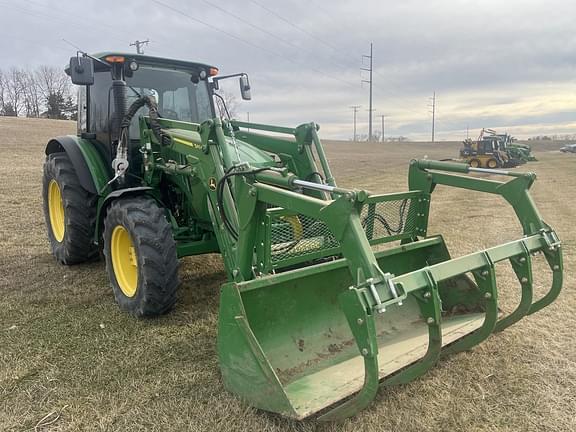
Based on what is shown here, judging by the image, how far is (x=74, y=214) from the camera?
540cm

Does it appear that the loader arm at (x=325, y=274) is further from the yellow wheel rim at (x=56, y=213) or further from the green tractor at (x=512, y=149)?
the green tractor at (x=512, y=149)

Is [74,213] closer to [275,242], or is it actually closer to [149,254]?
[149,254]

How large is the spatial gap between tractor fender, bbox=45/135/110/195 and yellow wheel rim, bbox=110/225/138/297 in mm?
Result: 761

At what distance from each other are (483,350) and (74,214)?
170 inches

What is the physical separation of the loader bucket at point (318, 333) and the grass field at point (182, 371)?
21cm

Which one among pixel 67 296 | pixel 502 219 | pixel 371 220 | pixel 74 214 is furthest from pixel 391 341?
pixel 502 219

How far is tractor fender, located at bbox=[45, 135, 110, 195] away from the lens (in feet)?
16.7

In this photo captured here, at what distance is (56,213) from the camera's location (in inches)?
251

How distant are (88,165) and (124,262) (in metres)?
1.29

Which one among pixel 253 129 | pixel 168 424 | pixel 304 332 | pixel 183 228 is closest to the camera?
pixel 168 424

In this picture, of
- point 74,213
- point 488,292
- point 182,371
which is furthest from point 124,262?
point 488,292

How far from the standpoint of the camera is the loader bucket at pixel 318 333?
108 inches

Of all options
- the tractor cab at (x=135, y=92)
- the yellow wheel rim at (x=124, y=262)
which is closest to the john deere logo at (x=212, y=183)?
the yellow wheel rim at (x=124, y=262)

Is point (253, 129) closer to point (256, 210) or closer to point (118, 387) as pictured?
point (256, 210)
